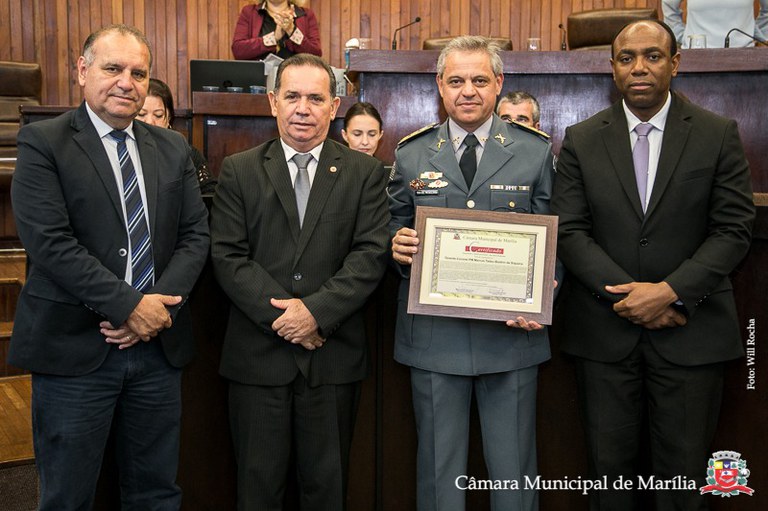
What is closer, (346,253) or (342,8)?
(346,253)

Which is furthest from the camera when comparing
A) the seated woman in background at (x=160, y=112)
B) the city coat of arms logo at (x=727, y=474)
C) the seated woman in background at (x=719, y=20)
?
the seated woman in background at (x=719, y=20)

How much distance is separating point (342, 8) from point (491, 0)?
143 centimetres

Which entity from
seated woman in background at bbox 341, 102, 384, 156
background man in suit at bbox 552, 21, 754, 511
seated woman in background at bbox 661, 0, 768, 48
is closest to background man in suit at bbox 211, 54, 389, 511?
background man in suit at bbox 552, 21, 754, 511

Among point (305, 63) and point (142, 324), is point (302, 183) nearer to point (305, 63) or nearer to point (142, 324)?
point (305, 63)

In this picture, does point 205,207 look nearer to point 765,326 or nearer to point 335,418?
point 335,418

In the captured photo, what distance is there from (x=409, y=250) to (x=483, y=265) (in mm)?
194

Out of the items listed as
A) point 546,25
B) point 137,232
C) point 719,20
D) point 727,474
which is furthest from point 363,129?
point 546,25

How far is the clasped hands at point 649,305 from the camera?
74.1 inches

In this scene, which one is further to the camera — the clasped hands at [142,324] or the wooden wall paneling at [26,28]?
the wooden wall paneling at [26,28]

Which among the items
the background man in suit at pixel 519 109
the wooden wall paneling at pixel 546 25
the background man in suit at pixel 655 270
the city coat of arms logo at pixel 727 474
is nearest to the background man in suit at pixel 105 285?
the background man in suit at pixel 655 270

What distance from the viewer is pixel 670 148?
6.49 feet

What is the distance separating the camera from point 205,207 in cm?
205

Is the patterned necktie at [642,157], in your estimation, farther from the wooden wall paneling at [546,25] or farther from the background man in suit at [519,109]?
the wooden wall paneling at [546,25]

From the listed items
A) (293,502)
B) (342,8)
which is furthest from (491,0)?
(293,502)
